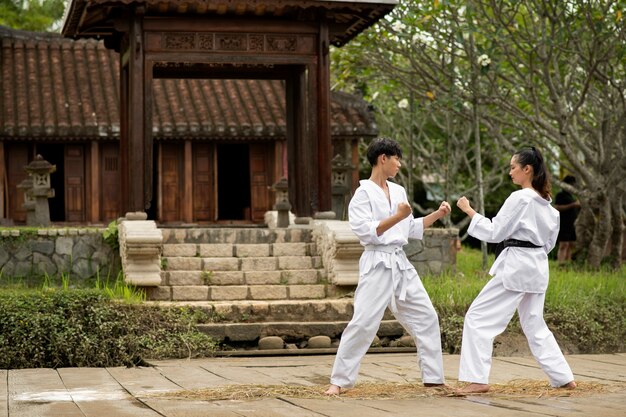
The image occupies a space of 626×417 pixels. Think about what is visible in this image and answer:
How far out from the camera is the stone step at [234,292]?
1234 centimetres

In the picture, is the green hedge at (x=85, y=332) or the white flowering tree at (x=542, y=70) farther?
the white flowering tree at (x=542, y=70)

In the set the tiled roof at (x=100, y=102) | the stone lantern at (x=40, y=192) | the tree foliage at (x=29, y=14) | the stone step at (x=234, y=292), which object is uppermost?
the tree foliage at (x=29, y=14)

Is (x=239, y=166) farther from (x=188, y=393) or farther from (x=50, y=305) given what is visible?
(x=188, y=393)

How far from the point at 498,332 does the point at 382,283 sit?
0.91 metres

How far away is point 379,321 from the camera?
8016 millimetres

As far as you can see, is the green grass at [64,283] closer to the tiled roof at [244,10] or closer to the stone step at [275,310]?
the stone step at [275,310]

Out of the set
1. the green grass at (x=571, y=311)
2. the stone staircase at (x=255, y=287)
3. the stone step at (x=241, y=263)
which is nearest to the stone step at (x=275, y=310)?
the stone staircase at (x=255, y=287)

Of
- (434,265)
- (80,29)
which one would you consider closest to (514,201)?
(434,265)

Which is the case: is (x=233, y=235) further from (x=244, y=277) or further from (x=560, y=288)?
(x=560, y=288)

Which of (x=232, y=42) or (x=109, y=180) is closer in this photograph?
(x=232, y=42)

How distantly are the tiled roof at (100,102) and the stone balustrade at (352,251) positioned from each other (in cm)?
702

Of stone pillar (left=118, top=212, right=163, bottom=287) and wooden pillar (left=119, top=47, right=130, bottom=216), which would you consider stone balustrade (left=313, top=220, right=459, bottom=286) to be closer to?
stone pillar (left=118, top=212, right=163, bottom=287)

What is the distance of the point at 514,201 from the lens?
8.05m

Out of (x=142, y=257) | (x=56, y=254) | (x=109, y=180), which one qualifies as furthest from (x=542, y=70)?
(x=109, y=180)
